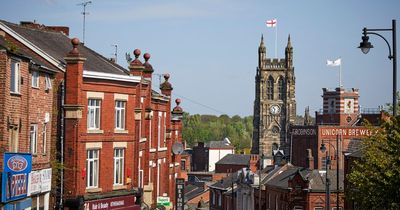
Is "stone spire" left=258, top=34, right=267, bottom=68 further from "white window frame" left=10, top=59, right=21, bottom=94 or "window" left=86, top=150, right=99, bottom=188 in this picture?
"white window frame" left=10, top=59, right=21, bottom=94

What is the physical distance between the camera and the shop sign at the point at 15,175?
30.6 meters

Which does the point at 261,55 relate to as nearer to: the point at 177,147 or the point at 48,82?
the point at 177,147

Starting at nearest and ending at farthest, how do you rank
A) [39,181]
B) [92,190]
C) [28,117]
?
[28,117] → [39,181] → [92,190]

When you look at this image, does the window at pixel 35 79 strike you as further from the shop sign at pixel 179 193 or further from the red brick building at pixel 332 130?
the red brick building at pixel 332 130

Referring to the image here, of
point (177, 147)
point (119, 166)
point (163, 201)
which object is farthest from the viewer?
point (177, 147)

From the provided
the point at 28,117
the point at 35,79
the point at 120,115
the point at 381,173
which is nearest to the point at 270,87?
the point at 120,115

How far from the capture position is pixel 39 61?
3944 cm

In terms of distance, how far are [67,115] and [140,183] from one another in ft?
32.6

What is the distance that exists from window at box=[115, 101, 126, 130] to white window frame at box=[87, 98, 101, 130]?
67.9 inches

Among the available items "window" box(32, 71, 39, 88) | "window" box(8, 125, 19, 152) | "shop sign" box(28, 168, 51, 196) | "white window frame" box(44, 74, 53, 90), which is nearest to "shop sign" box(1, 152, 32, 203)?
"window" box(8, 125, 19, 152)

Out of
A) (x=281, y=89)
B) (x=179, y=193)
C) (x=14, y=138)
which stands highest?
(x=281, y=89)

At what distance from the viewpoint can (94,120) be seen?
1700 inches

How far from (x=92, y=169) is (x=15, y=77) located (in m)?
10.8

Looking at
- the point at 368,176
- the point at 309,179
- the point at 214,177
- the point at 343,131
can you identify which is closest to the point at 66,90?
the point at 368,176
